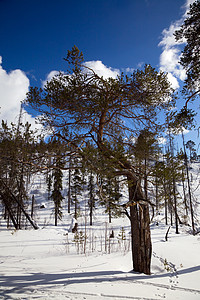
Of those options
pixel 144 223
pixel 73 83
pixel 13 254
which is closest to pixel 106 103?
pixel 73 83

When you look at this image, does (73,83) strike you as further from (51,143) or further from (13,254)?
(13,254)

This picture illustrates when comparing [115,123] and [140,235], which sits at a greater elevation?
[115,123]

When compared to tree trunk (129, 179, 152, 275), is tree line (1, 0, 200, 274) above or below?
above

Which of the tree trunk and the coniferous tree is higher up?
the coniferous tree

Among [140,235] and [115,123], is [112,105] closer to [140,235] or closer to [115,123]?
[115,123]

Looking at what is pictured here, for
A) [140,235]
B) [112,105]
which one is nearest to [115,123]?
[112,105]

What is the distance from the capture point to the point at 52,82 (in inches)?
191

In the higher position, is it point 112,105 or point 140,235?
point 112,105

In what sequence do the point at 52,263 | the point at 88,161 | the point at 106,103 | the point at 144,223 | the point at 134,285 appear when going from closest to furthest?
the point at 134,285, the point at 88,161, the point at 106,103, the point at 144,223, the point at 52,263

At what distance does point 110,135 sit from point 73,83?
184 centimetres

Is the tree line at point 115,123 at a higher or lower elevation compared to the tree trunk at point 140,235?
higher

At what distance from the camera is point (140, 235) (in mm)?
5000

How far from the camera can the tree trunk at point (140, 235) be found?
4.90 metres

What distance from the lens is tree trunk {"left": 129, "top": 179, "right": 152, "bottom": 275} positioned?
490 cm
